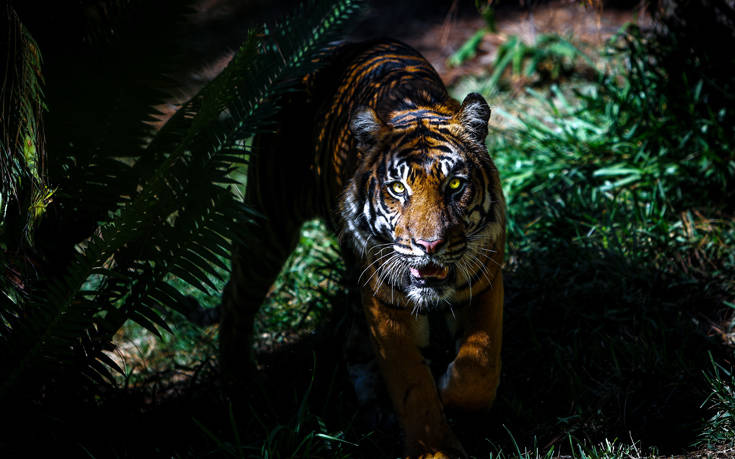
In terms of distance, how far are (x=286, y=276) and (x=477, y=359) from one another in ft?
6.62

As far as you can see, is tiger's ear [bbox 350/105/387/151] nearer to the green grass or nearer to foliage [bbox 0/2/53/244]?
the green grass

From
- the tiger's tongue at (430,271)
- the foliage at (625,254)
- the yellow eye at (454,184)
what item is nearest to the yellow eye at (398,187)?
the yellow eye at (454,184)

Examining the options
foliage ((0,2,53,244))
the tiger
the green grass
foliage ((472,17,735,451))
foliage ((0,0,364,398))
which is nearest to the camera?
foliage ((0,2,53,244))

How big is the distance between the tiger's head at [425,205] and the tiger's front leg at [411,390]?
8cm

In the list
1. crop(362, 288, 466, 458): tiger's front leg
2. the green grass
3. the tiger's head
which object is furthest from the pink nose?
the green grass

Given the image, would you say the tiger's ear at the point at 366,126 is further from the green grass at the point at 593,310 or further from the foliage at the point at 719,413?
the foliage at the point at 719,413

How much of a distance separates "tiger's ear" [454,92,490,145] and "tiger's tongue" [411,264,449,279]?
522 mm

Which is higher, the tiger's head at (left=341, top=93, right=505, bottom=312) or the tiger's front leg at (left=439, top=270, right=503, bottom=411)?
the tiger's head at (left=341, top=93, right=505, bottom=312)

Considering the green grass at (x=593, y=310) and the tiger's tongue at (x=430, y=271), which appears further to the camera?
the green grass at (x=593, y=310)

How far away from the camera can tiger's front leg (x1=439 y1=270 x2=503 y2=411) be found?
2412 millimetres

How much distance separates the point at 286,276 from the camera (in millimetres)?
4207

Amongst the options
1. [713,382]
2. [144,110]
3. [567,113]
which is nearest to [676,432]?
[713,382]

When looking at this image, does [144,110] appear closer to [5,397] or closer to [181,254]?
[181,254]

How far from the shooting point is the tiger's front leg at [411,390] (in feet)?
8.09
